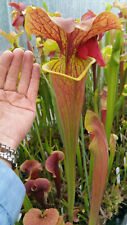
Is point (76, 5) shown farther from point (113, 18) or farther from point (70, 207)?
point (70, 207)

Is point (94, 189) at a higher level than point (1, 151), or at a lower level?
lower

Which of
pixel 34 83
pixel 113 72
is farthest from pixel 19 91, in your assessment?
pixel 113 72

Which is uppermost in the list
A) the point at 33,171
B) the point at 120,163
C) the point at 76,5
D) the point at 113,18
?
the point at 76,5

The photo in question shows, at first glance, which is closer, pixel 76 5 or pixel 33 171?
pixel 33 171

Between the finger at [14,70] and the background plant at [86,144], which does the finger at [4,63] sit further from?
the background plant at [86,144]

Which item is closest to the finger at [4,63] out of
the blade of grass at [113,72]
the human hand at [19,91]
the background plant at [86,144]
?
the human hand at [19,91]

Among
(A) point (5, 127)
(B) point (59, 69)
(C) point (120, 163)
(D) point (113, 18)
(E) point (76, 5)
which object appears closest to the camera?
(D) point (113, 18)

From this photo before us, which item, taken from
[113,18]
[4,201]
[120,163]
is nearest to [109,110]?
[113,18]
